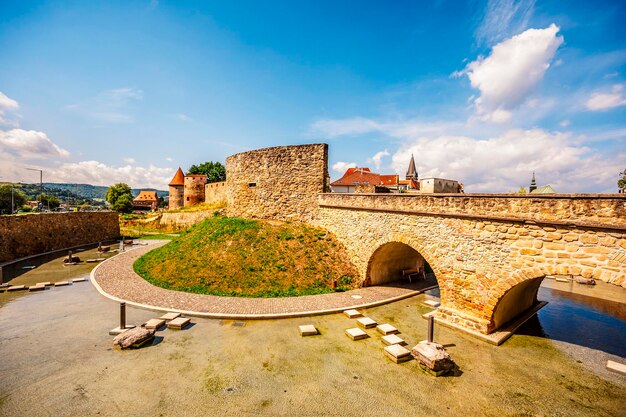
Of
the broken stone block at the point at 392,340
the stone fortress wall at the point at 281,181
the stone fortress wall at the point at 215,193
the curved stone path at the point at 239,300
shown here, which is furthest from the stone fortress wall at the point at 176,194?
the broken stone block at the point at 392,340

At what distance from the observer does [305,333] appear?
9734mm

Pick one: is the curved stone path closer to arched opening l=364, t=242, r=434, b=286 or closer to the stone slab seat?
arched opening l=364, t=242, r=434, b=286

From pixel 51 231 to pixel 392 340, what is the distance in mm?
34196

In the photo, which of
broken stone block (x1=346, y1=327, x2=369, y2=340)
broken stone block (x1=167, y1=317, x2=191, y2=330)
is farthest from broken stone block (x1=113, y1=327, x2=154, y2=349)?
broken stone block (x1=346, y1=327, x2=369, y2=340)

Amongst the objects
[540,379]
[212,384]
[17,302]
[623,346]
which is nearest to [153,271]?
[17,302]

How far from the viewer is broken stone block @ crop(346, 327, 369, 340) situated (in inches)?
379

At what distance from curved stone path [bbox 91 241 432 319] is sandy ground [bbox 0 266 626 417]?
80 centimetres

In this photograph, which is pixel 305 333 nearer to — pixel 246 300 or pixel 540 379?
pixel 246 300

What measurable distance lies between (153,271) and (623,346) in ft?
78.2

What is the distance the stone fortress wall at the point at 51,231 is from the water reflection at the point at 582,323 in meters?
36.5

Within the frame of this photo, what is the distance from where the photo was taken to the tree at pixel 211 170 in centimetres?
6606

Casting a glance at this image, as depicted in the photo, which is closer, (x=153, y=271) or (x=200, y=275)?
(x=200, y=275)

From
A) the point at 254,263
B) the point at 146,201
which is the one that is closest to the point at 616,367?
the point at 254,263

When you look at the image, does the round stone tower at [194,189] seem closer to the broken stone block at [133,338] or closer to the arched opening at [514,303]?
the broken stone block at [133,338]
